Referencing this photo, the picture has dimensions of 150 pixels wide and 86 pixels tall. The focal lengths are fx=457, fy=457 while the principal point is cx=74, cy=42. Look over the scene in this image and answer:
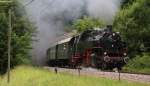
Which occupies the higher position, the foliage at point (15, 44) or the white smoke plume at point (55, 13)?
the white smoke plume at point (55, 13)

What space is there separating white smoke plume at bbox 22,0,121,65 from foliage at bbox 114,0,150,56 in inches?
137

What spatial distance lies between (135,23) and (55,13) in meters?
6.56

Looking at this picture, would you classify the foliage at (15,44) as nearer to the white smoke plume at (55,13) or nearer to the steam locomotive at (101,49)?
the white smoke plume at (55,13)

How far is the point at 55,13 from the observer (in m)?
37.3

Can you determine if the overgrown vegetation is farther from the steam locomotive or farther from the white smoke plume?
the steam locomotive

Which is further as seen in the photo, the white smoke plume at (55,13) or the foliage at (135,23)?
the foliage at (135,23)

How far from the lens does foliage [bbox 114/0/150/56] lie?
3522 centimetres

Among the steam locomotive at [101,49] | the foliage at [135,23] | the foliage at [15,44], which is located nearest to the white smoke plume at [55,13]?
the steam locomotive at [101,49]

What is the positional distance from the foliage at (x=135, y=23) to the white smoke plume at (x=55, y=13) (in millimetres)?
3470

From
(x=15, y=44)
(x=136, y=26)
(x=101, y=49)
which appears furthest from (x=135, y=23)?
(x=15, y=44)

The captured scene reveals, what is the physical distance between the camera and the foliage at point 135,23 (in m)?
35.2

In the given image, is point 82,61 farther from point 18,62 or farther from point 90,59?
point 18,62

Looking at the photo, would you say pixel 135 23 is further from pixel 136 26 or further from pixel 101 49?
pixel 101 49

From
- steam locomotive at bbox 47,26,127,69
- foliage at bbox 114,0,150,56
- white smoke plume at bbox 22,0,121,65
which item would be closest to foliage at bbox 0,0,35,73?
white smoke plume at bbox 22,0,121,65
